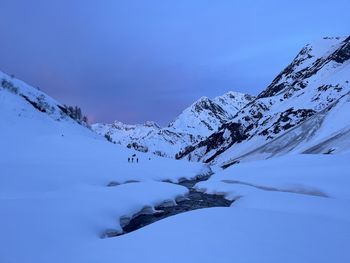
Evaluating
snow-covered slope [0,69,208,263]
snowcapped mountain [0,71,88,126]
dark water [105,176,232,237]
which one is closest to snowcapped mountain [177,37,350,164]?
snowcapped mountain [0,71,88,126]

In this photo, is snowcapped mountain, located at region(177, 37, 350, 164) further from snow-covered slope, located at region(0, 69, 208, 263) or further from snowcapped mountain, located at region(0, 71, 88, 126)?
snow-covered slope, located at region(0, 69, 208, 263)

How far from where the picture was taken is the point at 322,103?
128875mm

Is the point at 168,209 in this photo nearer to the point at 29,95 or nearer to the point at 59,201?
the point at 59,201

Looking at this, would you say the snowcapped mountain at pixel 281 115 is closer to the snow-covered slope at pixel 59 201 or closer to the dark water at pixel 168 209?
→ the dark water at pixel 168 209

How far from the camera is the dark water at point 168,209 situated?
60.8 feet

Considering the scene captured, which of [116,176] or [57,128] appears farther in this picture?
[57,128]

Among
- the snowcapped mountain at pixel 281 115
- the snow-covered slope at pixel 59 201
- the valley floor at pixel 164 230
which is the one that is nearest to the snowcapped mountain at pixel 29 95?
the snow-covered slope at pixel 59 201

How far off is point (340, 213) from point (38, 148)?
3387cm

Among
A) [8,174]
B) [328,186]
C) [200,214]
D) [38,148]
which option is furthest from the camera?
[38,148]

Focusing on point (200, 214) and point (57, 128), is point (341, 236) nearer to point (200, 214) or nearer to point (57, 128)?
point (200, 214)

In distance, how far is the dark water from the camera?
18.5 m

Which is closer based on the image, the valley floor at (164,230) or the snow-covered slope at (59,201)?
the valley floor at (164,230)

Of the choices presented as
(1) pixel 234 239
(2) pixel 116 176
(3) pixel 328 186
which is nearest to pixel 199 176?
(2) pixel 116 176

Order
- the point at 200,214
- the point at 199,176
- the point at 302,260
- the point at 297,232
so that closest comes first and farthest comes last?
the point at 302,260 → the point at 297,232 → the point at 200,214 → the point at 199,176
